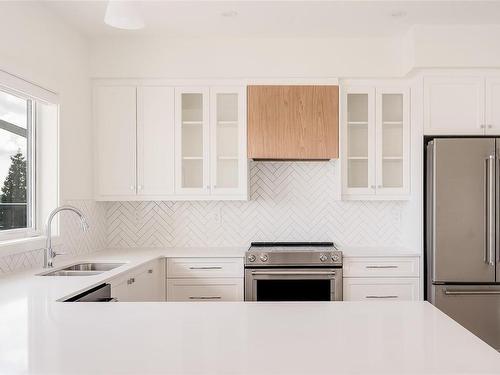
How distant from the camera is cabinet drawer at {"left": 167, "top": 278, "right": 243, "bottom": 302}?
3525 mm

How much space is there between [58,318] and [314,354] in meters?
0.96

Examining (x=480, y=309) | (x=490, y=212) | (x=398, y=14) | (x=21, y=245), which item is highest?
(x=398, y=14)

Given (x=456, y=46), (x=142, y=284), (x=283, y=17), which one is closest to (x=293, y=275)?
(x=142, y=284)

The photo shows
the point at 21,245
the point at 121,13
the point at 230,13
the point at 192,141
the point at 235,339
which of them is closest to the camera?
the point at 235,339

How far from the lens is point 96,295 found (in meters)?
2.34

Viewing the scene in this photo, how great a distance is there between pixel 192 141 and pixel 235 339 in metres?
2.59

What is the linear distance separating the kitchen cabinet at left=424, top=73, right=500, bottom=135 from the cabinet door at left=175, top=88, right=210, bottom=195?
1.80 m

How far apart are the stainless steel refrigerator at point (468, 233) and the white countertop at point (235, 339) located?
5.58ft

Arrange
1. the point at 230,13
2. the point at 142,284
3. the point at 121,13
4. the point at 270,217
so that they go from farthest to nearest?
the point at 270,217
the point at 230,13
the point at 142,284
the point at 121,13

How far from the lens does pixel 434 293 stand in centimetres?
337

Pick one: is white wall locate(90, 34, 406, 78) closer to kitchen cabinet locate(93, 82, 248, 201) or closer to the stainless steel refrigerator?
kitchen cabinet locate(93, 82, 248, 201)

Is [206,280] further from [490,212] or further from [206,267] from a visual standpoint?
[490,212]

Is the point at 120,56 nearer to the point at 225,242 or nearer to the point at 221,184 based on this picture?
the point at 221,184

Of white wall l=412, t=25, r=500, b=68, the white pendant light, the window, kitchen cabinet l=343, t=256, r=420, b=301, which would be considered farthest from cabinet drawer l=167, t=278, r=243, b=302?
white wall l=412, t=25, r=500, b=68
